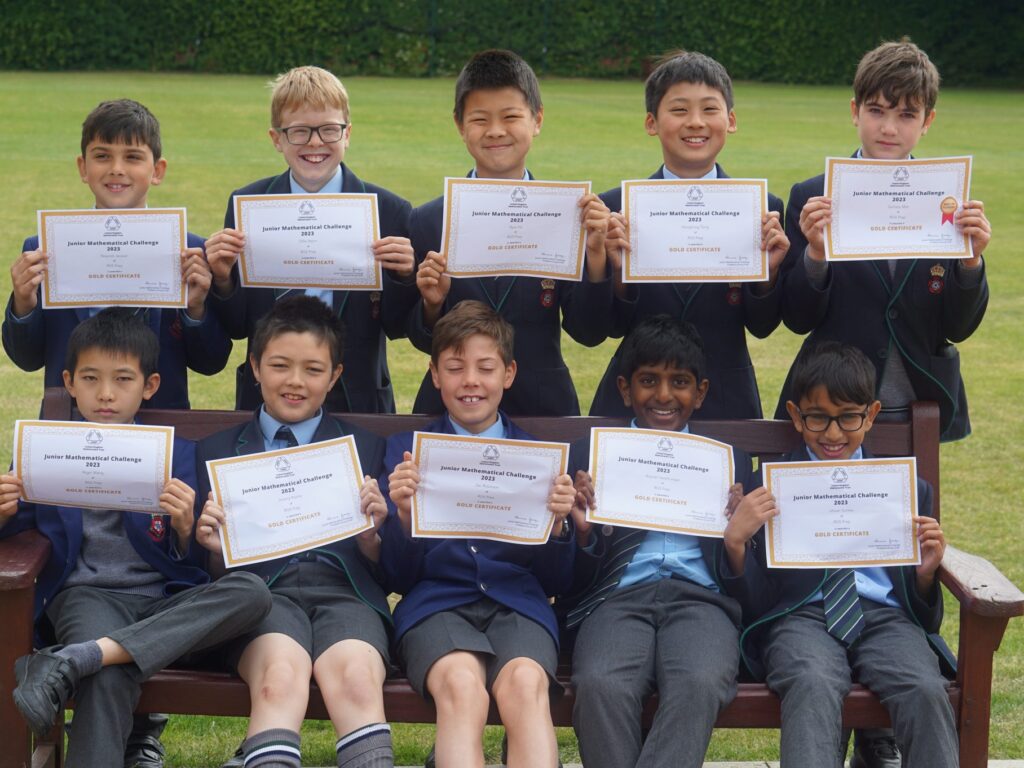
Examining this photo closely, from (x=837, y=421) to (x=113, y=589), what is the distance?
2.13m

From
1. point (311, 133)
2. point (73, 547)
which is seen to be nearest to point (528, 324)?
point (311, 133)

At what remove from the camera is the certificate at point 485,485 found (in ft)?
12.8

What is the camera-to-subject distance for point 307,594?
3.88 metres

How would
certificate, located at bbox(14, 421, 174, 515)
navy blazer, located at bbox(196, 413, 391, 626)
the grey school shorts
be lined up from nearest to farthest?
the grey school shorts, certificate, located at bbox(14, 421, 174, 515), navy blazer, located at bbox(196, 413, 391, 626)

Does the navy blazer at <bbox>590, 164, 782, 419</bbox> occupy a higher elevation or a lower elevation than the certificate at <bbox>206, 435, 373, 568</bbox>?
higher

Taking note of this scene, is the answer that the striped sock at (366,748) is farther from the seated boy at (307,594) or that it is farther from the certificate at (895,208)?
the certificate at (895,208)

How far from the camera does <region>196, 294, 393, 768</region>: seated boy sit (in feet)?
11.5

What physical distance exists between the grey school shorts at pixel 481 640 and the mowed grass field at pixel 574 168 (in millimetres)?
845

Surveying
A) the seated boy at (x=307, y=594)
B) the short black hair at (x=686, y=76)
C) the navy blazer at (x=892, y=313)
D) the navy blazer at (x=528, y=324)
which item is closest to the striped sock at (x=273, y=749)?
the seated boy at (x=307, y=594)

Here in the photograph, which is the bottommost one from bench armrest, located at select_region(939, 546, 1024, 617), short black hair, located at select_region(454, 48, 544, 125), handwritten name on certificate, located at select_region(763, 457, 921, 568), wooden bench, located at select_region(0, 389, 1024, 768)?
wooden bench, located at select_region(0, 389, 1024, 768)

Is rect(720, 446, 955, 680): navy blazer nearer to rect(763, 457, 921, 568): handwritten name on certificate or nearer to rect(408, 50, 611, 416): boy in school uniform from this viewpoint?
rect(763, 457, 921, 568): handwritten name on certificate

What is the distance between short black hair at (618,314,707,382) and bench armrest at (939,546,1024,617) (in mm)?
912

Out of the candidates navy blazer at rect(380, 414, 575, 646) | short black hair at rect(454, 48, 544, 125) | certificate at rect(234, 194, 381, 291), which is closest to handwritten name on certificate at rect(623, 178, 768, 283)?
short black hair at rect(454, 48, 544, 125)

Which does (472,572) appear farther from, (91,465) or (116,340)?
(116,340)
